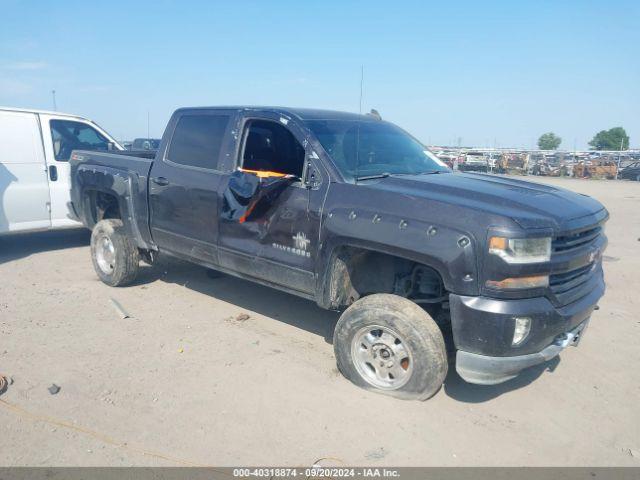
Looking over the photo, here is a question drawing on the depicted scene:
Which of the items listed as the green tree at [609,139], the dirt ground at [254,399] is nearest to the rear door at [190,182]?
the dirt ground at [254,399]

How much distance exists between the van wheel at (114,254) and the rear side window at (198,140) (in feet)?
4.07

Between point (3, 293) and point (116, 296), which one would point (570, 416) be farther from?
point (3, 293)

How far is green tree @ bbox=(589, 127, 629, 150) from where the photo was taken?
2733 inches

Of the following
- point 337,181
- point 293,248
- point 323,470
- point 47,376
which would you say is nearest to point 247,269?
point 293,248

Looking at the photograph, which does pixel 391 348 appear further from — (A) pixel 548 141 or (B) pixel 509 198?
(A) pixel 548 141

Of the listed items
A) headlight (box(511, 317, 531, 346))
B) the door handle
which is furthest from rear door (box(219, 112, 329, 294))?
headlight (box(511, 317, 531, 346))

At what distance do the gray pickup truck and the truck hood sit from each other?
0.05 ft

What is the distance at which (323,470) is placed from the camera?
2912 mm

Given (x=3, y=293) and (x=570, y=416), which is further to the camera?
(x=3, y=293)

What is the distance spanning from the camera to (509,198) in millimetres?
3523

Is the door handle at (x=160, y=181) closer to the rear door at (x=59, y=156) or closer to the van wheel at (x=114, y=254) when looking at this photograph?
the van wheel at (x=114, y=254)

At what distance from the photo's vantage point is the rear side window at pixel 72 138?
7637 mm

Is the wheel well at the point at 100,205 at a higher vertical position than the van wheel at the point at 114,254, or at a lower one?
higher

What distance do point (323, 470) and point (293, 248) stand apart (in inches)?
68.2
